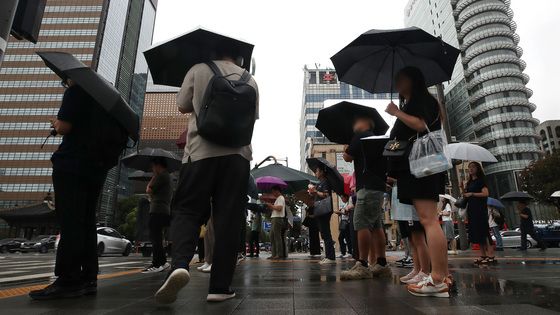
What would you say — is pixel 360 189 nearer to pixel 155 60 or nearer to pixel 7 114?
pixel 155 60

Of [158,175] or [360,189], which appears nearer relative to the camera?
[360,189]

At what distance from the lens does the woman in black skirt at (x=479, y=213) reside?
5.88 m

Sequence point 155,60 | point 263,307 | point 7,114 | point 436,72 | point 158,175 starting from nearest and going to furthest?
point 263,307 → point 155,60 → point 436,72 → point 158,175 → point 7,114

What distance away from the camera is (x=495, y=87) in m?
65.1

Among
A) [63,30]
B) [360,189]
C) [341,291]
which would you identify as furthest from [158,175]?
[63,30]

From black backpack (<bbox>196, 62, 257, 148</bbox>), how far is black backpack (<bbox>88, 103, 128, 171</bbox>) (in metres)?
0.97

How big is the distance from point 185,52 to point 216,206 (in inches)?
58.5

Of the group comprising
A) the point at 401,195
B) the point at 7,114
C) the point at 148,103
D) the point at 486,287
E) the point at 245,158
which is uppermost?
the point at 148,103

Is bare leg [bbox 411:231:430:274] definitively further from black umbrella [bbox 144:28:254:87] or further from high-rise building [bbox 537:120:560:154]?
high-rise building [bbox 537:120:560:154]

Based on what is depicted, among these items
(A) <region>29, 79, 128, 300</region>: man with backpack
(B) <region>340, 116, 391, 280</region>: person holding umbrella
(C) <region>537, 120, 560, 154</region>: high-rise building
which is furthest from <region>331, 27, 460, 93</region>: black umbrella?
(C) <region>537, 120, 560, 154</region>: high-rise building

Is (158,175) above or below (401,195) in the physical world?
above

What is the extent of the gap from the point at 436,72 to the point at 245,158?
8.57 ft

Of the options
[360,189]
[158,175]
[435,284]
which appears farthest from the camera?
[158,175]

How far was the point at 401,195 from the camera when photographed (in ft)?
A: 9.98
